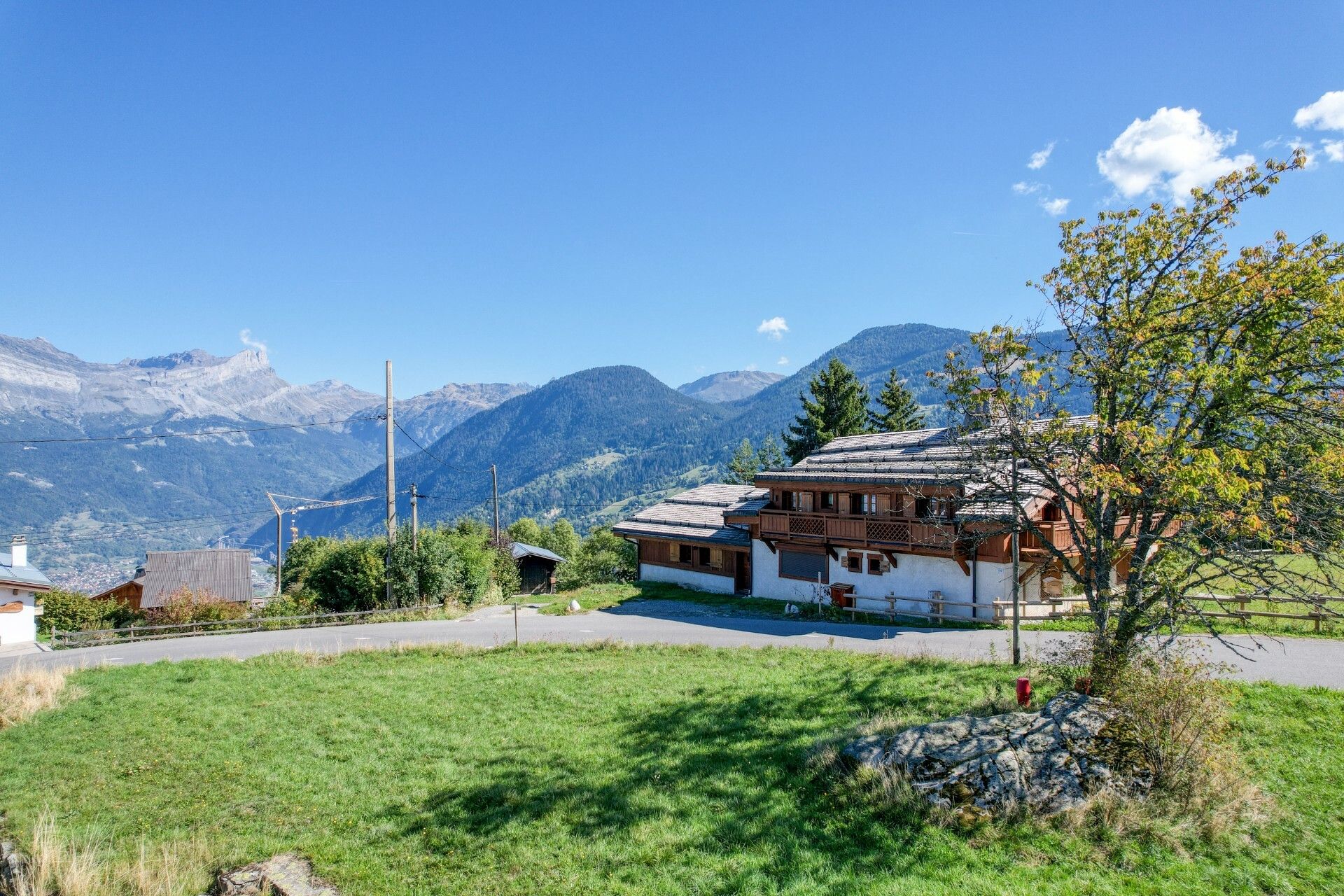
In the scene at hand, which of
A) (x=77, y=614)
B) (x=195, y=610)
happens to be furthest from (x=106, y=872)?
(x=77, y=614)

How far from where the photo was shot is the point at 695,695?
598 inches

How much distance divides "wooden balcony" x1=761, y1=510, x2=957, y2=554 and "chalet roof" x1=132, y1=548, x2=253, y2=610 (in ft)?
114

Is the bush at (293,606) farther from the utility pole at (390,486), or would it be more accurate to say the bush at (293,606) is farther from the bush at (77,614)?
the bush at (77,614)

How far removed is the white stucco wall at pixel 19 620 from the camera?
2933cm

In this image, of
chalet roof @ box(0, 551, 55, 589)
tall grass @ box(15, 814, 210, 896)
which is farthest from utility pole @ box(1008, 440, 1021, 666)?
chalet roof @ box(0, 551, 55, 589)

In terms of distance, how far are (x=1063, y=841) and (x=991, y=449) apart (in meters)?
6.50

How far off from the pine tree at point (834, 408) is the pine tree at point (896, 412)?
7.35 feet

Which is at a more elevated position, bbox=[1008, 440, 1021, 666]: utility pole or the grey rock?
bbox=[1008, 440, 1021, 666]: utility pole

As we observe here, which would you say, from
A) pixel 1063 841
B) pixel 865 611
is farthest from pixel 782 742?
pixel 865 611

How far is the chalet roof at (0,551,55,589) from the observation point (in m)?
30.1

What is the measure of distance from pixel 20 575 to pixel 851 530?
3966 cm

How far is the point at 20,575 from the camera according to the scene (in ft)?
105

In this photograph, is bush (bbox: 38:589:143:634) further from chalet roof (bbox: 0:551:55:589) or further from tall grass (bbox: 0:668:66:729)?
tall grass (bbox: 0:668:66:729)

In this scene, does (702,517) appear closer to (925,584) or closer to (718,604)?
(718,604)
